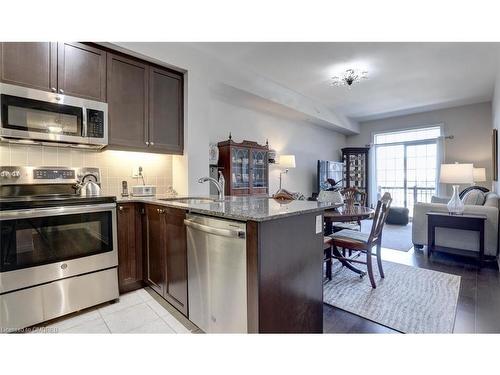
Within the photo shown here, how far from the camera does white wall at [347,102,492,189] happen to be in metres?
5.73

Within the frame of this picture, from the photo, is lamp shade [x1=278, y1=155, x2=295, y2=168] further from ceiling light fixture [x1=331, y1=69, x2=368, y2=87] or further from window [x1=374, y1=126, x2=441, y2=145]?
window [x1=374, y1=126, x2=441, y2=145]

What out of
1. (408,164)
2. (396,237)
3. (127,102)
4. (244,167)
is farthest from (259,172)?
(408,164)

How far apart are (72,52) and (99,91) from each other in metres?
0.37

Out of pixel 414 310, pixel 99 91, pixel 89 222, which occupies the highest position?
pixel 99 91

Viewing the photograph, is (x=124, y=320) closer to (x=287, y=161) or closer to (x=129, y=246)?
(x=129, y=246)

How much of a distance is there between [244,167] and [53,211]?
2.73 meters

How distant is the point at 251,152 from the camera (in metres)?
4.24

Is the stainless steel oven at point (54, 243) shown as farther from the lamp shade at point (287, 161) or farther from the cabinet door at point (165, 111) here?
the lamp shade at point (287, 161)

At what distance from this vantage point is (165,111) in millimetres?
2959

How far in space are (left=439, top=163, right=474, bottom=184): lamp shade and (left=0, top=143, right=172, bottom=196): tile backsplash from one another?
4.66 metres

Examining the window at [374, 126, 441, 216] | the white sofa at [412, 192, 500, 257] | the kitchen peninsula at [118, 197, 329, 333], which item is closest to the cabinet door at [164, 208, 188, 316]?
the kitchen peninsula at [118, 197, 329, 333]

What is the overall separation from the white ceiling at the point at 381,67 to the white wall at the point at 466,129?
1.39 feet
